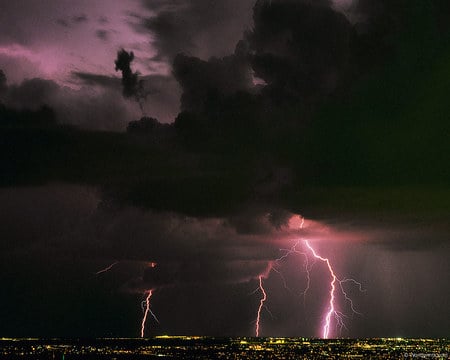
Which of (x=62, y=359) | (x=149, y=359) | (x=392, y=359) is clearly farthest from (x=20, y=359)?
(x=392, y=359)

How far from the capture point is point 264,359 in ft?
387

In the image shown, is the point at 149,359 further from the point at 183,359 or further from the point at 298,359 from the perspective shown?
the point at 298,359

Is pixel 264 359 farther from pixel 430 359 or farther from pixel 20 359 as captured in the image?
pixel 20 359

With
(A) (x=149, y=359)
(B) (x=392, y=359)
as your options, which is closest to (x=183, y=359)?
(A) (x=149, y=359)

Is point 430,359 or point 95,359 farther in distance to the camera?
point 95,359

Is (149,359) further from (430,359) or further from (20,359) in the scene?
(430,359)

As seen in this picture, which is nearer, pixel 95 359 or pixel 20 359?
pixel 20 359

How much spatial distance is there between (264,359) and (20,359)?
113ft

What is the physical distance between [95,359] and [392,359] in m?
42.7

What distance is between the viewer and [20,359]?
357 ft

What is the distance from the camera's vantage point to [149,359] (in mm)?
115562

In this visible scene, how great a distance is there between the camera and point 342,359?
115250 mm

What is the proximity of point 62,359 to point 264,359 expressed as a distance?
95.7 feet

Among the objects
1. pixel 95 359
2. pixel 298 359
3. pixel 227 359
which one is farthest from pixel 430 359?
pixel 95 359
